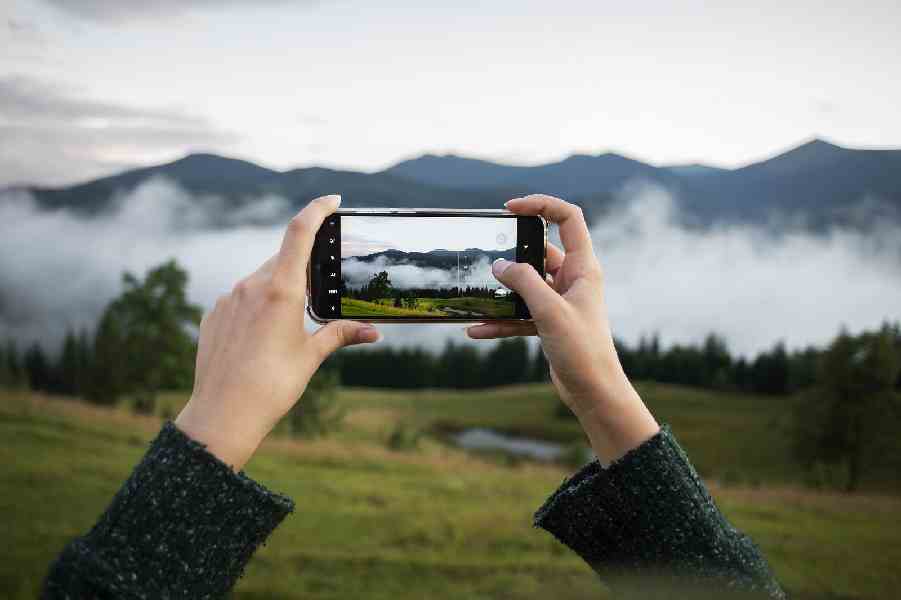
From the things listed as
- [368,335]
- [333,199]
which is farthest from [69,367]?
[333,199]

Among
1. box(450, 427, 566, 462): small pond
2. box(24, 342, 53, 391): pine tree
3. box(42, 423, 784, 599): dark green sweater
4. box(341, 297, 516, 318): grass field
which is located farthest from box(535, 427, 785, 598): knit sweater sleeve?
box(24, 342, 53, 391): pine tree

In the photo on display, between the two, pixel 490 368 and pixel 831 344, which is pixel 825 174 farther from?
pixel 831 344

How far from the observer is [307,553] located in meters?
9.88

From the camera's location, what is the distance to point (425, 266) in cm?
307

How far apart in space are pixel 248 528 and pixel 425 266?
164 cm

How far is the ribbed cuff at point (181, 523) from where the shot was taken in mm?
1359

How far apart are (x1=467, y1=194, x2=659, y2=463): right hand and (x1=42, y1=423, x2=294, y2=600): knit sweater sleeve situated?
0.84 meters

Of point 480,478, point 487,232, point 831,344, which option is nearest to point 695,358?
point 831,344

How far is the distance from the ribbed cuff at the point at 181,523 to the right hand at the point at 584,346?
850 millimetres

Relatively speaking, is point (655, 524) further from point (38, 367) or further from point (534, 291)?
point (38, 367)

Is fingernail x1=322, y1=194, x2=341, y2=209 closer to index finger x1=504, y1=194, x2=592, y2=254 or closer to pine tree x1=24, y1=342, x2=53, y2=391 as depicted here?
index finger x1=504, y1=194, x2=592, y2=254

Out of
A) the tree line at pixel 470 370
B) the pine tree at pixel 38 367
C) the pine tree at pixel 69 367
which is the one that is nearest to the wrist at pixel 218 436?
the tree line at pixel 470 370

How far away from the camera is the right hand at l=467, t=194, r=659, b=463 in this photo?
6.13ft

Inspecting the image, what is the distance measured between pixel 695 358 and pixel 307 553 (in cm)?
3528
